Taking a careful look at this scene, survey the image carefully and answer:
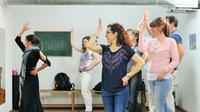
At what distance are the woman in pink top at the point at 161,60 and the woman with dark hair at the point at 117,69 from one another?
37 cm

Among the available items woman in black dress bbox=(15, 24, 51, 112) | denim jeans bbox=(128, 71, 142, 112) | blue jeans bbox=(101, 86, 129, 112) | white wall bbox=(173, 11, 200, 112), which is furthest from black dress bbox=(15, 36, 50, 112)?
white wall bbox=(173, 11, 200, 112)

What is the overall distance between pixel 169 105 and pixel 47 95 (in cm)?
425

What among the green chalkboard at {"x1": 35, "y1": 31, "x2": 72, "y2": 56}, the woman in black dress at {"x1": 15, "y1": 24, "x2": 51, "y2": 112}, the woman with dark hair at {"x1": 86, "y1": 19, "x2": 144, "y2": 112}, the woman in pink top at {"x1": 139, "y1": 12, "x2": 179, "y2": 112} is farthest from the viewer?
the green chalkboard at {"x1": 35, "y1": 31, "x2": 72, "y2": 56}

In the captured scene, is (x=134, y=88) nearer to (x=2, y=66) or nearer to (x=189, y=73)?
(x=189, y=73)

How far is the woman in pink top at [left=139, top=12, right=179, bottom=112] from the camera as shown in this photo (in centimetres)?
393

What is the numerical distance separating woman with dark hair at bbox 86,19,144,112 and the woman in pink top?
0.37 metres

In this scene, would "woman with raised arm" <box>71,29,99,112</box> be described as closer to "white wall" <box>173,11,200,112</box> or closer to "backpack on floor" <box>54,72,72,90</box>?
"backpack on floor" <box>54,72,72,90</box>

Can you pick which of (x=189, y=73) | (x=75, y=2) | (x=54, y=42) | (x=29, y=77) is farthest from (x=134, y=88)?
(x=54, y=42)

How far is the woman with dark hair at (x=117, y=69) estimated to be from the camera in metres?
3.72

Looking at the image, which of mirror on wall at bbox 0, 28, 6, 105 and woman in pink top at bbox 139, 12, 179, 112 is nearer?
woman in pink top at bbox 139, 12, 179, 112

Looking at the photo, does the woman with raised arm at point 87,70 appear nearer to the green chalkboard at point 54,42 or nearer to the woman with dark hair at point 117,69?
the green chalkboard at point 54,42

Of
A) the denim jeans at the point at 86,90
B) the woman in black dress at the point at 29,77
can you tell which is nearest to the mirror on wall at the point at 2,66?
the woman in black dress at the point at 29,77

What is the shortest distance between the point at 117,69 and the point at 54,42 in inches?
174

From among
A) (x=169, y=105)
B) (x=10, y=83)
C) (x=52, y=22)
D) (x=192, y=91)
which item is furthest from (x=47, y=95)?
(x=169, y=105)
